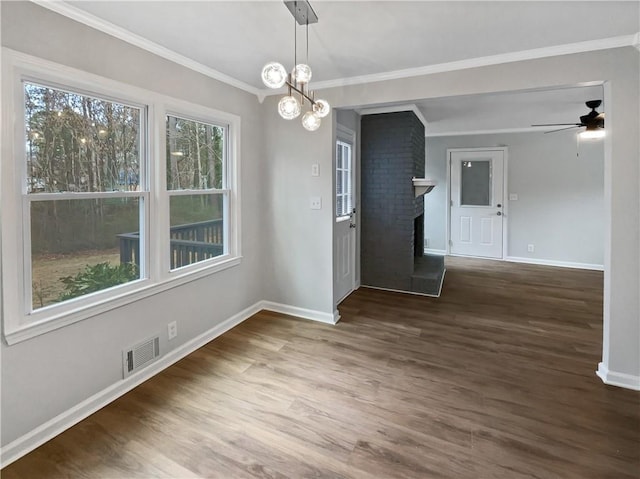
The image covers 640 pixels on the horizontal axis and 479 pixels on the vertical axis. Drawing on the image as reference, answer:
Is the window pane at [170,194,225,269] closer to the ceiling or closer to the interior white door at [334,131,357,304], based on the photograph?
the ceiling

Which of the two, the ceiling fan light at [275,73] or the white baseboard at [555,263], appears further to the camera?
the white baseboard at [555,263]

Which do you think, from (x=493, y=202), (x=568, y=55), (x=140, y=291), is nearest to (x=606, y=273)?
(x=568, y=55)

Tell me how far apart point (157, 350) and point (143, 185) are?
1253mm

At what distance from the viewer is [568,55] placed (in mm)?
2475

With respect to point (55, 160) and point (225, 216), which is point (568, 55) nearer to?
point (225, 216)

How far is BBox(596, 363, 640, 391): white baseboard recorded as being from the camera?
239 centimetres

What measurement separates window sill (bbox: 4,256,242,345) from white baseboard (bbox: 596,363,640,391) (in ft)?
10.6

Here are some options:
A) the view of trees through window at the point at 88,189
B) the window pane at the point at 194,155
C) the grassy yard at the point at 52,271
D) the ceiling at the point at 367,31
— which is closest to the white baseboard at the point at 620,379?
the ceiling at the point at 367,31

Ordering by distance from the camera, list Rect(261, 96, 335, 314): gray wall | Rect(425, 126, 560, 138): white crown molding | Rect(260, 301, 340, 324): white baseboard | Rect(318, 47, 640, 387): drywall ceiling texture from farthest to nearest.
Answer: Rect(425, 126, 560, 138): white crown molding, Rect(260, 301, 340, 324): white baseboard, Rect(261, 96, 335, 314): gray wall, Rect(318, 47, 640, 387): drywall ceiling texture

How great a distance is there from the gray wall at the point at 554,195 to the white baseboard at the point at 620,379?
429 centimetres

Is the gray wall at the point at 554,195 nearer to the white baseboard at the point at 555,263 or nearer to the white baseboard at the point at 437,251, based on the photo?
the white baseboard at the point at 555,263

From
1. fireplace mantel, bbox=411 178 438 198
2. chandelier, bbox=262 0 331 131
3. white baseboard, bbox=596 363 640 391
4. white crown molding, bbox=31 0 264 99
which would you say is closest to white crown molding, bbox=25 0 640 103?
white crown molding, bbox=31 0 264 99

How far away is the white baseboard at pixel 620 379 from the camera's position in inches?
94.0

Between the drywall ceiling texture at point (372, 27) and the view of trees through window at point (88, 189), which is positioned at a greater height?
the drywall ceiling texture at point (372, 27)
